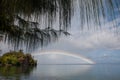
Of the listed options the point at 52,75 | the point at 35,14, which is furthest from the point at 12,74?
the point at 35,14

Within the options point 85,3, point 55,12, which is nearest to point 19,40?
point 55,12

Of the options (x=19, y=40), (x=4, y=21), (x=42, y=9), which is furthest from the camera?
(x=19, y=40)

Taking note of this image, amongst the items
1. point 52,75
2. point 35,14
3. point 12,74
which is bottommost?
A: point 52,75

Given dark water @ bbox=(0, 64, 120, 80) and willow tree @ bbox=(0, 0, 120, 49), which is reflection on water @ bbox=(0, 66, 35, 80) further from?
willow tree @ bbox=(0, 0, 120, 49)

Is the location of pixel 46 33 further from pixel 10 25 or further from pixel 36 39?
pixel 10 25

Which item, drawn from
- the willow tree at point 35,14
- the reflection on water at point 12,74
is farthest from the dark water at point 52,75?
the willow tree at point 35,14

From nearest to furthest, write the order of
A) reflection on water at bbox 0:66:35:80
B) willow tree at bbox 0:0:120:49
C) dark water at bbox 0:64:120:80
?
1. willow tree at bbox 0:0:120:49
2. reflection on water at bbox 0:66:35:80
3. dark water at bbox 0:64:120:80

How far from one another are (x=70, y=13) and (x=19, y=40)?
0.86 meters

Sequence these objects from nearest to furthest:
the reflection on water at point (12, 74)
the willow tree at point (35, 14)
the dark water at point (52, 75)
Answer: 1. the willow tree at point (35, 14)
2. the reflection on water at point (12, 74)
3. the dark water at point (52, 75)

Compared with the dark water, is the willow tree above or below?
above

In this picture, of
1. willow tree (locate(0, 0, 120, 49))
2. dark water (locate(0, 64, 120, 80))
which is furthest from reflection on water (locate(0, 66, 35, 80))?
willow tree (locate(0, 0, 120, 49))

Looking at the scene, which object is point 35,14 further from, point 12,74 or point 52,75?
point 52,75

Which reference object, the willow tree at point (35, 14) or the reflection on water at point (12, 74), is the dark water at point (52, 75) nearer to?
the reflection on water at point (12, 74)

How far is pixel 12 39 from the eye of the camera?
2244mm
